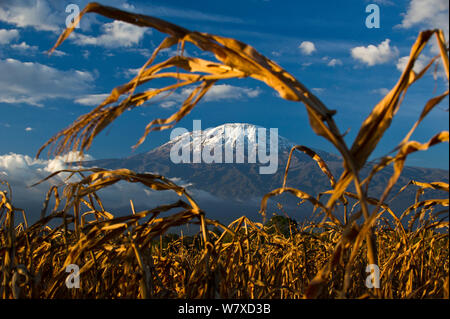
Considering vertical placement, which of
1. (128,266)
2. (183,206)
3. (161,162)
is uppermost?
(161,162)

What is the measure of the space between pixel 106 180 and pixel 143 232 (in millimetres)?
187

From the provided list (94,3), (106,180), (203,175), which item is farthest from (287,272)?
(203,175)

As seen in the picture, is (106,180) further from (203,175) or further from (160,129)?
(203,175)

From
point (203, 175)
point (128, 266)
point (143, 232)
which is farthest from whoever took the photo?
point (203, 175)

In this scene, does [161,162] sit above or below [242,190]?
above

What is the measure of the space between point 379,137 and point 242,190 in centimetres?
13285

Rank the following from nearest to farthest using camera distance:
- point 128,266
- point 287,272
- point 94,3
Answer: point 94,3, point 128,266, point 287,272

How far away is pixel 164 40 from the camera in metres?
0.78

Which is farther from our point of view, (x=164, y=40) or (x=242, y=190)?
(x=242, y=190)

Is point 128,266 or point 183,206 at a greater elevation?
point 183,206

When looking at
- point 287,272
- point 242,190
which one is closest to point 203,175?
point 242,190
